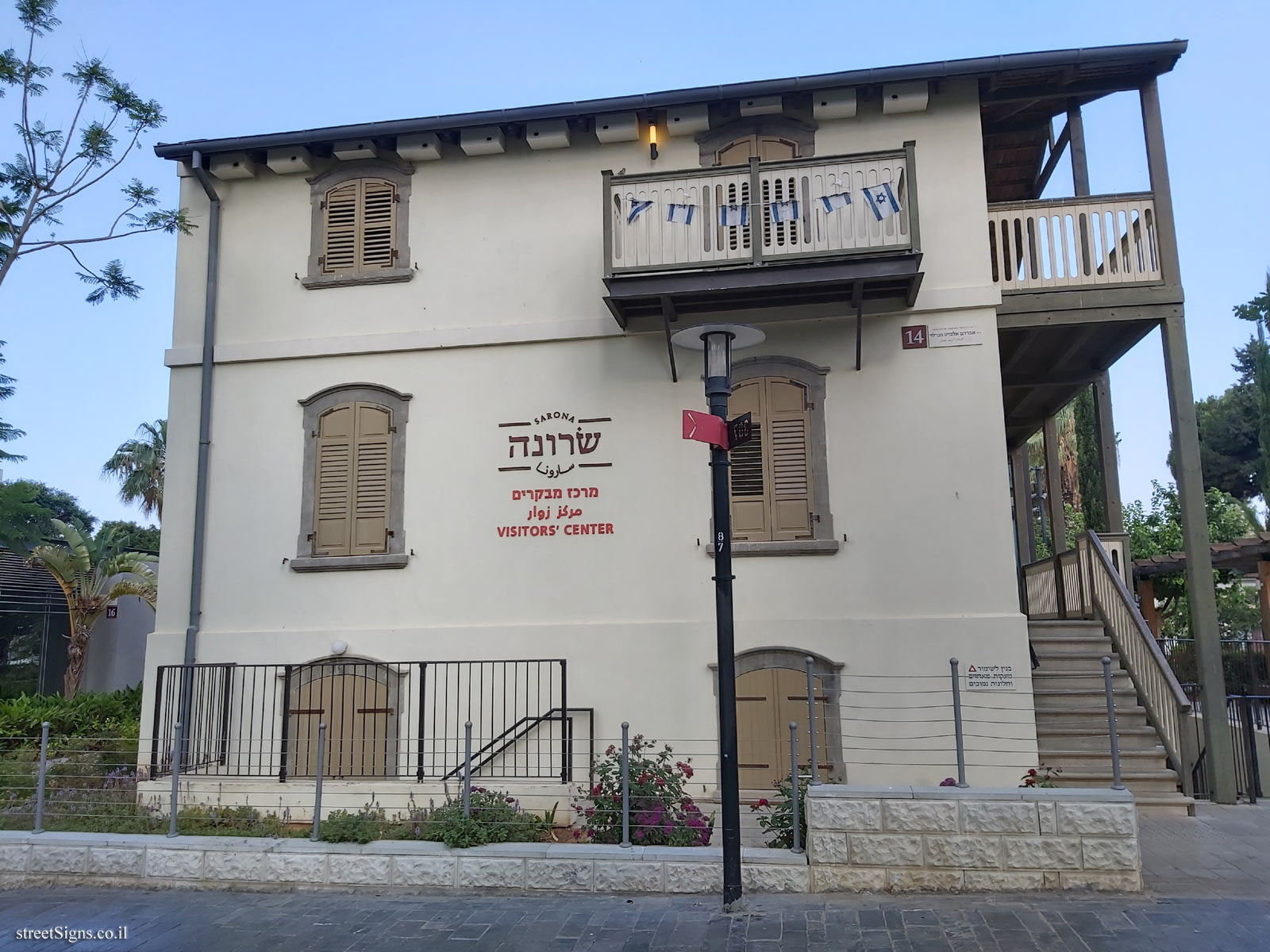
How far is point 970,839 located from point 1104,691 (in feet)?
14.8

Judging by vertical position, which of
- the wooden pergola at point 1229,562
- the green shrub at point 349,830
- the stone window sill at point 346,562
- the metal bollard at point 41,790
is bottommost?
the green shrub at point 349,830

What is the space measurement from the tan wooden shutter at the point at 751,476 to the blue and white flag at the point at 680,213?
1957mm

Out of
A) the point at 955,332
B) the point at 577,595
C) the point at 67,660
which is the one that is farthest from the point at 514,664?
the point at 67,660

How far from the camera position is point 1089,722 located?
10.6 m

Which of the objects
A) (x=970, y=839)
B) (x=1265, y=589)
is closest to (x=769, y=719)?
(x=970, y=839)

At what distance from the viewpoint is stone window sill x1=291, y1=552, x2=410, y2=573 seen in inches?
442

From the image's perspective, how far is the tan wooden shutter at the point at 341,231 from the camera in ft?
39.5

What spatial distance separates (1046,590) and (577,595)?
24.7 ft

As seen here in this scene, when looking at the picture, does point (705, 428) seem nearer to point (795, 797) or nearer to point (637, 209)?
point (795, 797)

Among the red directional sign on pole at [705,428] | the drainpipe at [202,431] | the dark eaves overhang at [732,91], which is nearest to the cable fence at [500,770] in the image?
the drainpipe at [202,431]

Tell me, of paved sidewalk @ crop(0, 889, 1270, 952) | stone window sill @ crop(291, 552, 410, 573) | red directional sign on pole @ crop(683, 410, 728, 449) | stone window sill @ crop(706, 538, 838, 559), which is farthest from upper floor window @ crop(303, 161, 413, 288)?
paved sidewalk @ crop(0, 889, 1270, 952)

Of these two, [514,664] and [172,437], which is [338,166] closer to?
[172,437]

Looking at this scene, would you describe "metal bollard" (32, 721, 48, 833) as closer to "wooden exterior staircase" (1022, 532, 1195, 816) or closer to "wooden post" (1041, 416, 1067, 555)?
"wooden exterior staircase" (1022, 532, 1195, 816)

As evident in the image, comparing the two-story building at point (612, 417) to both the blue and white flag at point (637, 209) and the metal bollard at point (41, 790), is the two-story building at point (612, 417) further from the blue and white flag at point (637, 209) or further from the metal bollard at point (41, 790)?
the metal bollard at point (41, 790)
